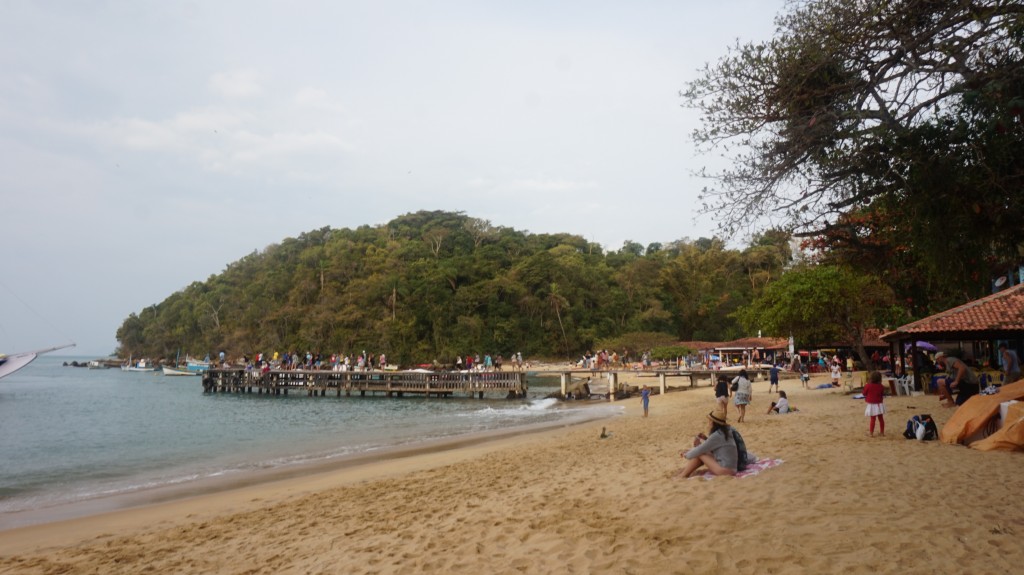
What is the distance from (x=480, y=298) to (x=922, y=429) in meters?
63.9

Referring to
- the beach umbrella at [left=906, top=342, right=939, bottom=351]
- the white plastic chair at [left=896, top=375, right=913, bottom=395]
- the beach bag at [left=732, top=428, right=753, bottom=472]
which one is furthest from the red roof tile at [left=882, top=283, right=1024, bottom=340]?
the beach umbrella at [left=906, top=342, right=939, bottom=351]

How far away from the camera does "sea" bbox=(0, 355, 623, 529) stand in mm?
13977

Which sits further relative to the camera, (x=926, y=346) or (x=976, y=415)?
(x=926, y=346)

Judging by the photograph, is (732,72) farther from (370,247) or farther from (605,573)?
(370,247)

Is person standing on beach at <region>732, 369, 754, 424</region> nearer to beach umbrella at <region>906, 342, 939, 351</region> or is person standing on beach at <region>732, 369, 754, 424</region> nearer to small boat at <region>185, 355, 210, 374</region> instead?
beach umbrella at <region>906, 342, 939, 351</region>

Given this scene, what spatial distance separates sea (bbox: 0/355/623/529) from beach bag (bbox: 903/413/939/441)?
12602 millimetres

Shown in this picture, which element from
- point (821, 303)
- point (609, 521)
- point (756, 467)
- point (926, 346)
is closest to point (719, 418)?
point (756, 467)

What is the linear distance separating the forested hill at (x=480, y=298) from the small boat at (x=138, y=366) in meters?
25.2

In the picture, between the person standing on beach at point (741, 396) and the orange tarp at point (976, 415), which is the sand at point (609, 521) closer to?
the orange tarp at point (976, 415)

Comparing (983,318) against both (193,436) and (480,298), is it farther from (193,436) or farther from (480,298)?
(480,298)

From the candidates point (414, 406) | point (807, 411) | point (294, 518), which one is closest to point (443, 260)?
point (414, 406)

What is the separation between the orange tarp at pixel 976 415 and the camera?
8.73m

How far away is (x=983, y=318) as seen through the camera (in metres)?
13.6

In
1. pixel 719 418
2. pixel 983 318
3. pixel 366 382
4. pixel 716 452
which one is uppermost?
pixel 983 318
